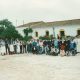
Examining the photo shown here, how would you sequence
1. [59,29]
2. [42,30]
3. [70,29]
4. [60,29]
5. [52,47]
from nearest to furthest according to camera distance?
1. [52,47]
2. [70,29]
3. [60,29]
4. [59,29]
5. [42,30]

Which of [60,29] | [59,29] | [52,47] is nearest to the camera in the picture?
[52,47]

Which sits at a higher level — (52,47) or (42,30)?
(42,30)

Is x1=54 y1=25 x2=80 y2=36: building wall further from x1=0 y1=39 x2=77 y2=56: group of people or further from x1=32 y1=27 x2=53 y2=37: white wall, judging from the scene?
x1=0 y1=39 x2=77 y2=56: group of people

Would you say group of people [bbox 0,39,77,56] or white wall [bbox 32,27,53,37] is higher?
white wall [bbox 32,27,53,37]

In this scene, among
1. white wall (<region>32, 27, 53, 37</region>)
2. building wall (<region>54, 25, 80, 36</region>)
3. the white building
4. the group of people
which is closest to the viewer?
the group of people

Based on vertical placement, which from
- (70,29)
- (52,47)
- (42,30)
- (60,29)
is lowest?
(52,47)

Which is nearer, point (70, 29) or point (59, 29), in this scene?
point (70, 29)

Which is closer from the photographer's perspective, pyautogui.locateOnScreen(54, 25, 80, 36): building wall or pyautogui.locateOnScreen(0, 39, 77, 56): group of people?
pyautogui.locateOnScreen(0, 39, 77, 56): group of people

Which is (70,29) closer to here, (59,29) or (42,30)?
(59,29)

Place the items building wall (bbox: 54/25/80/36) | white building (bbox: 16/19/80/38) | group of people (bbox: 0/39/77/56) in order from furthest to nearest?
white building (bbox: 16/19/80/38) < building wall (bbox: 54/25/80/36) < group of people (bbox: 0/39/77/56)

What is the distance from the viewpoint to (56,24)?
Result: 54250 millimetres

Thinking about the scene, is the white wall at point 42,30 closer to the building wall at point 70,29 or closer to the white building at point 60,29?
the white building at point 60,29

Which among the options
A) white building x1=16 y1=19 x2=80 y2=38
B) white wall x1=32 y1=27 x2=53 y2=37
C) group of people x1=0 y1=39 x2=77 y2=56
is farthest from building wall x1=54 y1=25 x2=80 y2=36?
group of people x1=0 y1=39 x2=77 y2=56

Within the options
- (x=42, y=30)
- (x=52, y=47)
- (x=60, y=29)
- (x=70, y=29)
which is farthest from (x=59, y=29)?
(x=52, y=47)
